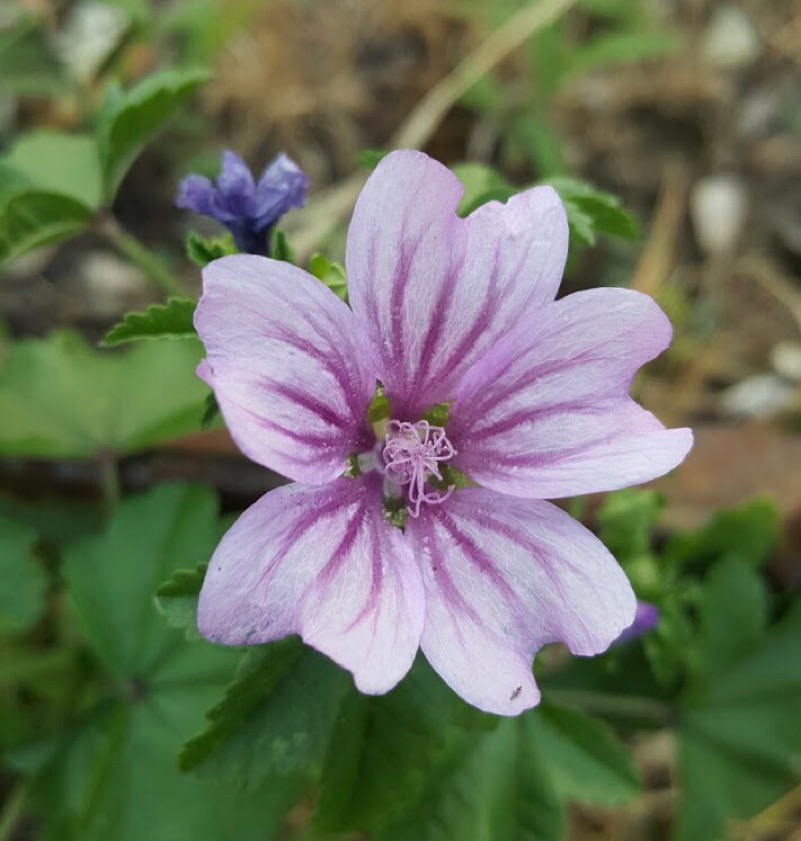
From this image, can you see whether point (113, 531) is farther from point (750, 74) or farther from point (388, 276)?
point (750, 74)

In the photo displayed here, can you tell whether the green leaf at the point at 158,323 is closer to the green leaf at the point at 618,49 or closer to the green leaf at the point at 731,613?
the green leaf at the point at 731,613

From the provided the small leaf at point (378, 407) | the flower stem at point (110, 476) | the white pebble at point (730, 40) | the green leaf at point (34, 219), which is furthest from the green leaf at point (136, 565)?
the white pebble at point (730, 40)

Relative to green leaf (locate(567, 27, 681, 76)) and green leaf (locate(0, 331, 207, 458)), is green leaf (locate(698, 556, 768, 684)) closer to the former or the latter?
green leaf (locate(0, 331, 207, 458))

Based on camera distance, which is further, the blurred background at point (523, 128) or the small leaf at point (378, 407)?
the blurred background at point (523, 128)

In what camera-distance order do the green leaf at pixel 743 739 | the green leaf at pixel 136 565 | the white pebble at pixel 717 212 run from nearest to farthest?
the green leaf at pixel 136 565 → the green leaf at pixel 743 739 → the white pebble at pixel 717 212

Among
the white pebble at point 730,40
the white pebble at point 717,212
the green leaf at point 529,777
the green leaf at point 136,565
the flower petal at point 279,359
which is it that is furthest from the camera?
the white pebble at point 730,40

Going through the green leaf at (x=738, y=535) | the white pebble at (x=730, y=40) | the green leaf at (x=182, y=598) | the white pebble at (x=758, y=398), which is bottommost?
the white pebble at (x=758, y=398)

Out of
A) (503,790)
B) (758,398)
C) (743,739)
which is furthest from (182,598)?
(758,398)

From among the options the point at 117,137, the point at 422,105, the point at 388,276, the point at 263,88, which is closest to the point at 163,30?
the point at 263,88
